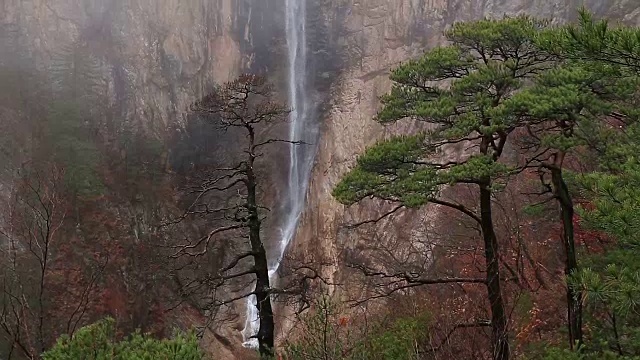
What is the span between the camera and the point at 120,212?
1925cm

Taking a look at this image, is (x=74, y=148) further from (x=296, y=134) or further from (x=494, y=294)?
(x=494, y=294)

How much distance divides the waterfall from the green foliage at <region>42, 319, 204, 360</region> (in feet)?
46.8

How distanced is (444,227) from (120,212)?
1214 cm

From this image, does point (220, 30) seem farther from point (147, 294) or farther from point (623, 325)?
point (623, 325)

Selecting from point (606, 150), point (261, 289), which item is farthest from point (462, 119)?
point (261, 289)

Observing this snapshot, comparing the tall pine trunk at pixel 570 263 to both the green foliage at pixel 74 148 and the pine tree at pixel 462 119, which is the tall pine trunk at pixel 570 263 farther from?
the green foliage at pixel 74 148

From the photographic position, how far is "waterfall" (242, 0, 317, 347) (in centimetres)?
2181

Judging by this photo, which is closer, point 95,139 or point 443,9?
point 95,139

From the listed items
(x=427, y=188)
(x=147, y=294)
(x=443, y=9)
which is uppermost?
(x=443, y=9)

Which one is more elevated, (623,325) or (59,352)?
(59,352)

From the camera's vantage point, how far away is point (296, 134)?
2453cm

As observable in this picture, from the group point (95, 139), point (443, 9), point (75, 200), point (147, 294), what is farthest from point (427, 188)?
point (443, 9)

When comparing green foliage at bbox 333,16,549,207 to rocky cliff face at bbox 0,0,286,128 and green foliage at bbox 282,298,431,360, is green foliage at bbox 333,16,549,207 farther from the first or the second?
rocky cliff face at bbox 0,0,286,128

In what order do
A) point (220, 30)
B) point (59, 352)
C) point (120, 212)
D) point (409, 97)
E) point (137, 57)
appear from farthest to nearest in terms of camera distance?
1. point (220, 30)
2. point (137, 57)
3. point (120, 212)
4. point (409, 97)
5. point (59, 352)
